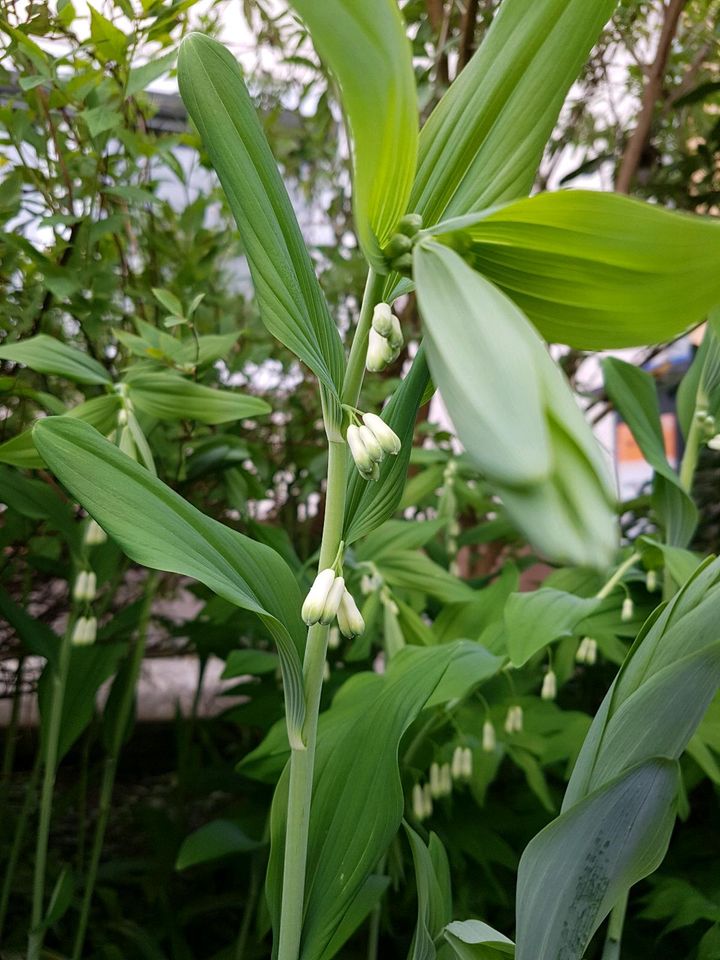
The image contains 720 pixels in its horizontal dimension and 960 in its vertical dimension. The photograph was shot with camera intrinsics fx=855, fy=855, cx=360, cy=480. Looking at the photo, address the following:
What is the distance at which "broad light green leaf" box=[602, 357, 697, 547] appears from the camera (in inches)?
28.0

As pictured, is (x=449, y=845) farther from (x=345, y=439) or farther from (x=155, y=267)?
(x=155, y=267)

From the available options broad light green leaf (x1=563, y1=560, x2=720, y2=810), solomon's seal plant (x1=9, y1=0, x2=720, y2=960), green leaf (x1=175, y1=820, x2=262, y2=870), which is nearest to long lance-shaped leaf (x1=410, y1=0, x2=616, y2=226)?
solomon's seal plant (x1=9, y1=0, x2=720, y2=960)

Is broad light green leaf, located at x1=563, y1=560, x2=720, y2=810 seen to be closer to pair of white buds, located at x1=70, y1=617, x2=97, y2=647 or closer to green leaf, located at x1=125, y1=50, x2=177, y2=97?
pair of white buds, located at x1=70, y1=617, x2=97, y2=647

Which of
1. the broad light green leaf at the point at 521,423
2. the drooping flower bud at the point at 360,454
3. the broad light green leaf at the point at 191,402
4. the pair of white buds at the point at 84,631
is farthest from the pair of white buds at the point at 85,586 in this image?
the broad light green leaf at the point at 521,423

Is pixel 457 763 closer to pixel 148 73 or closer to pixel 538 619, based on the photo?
pixel 538 619

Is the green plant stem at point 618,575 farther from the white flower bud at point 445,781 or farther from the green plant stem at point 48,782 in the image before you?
the green plant stem at point 48,782

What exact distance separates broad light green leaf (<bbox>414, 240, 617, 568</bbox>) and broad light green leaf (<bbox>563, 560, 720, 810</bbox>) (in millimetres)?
154

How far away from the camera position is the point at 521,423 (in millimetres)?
250

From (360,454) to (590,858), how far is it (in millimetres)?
221

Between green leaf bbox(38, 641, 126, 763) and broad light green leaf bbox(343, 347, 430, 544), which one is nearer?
broad light green leaf bbox(343, 347, 430, 544)

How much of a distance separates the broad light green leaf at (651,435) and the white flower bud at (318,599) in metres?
0.38

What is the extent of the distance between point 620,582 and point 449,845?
0.33m

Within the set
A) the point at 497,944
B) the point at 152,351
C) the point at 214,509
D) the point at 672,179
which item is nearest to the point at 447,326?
the point at 497,944

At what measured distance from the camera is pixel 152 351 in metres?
0.71
